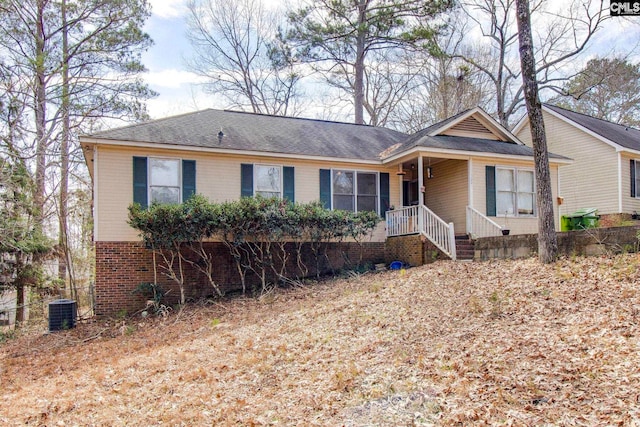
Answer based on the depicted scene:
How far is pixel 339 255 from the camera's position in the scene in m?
13.7

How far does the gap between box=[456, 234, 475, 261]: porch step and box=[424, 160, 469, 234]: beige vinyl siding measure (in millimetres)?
1170

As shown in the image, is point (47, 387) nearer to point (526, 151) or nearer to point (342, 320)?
point (342, 320)

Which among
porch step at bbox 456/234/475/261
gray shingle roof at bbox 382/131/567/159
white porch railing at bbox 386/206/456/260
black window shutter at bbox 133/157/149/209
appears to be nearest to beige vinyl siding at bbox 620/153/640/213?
gray shingle roof at bbox 382/131/567/159

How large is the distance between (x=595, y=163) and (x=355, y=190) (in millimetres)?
9529

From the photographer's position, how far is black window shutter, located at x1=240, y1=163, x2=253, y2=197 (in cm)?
1295

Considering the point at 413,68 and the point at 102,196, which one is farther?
the point at 413,68

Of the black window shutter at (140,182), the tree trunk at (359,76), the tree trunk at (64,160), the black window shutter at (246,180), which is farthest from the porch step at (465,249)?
the tree trunk at (64,160)

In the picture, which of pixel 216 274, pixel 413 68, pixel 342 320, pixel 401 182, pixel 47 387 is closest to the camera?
pixel 47 387

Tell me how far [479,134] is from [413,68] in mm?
11706

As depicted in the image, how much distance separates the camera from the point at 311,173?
13.7 m

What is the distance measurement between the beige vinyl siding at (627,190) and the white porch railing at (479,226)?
6.82 m

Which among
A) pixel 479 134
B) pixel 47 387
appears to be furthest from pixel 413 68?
pixel 47 387

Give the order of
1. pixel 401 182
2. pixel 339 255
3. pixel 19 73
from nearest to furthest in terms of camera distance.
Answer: pixel 339 255
pixel 401 182
pixel 19 73

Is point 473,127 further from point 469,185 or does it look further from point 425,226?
point 425,226
